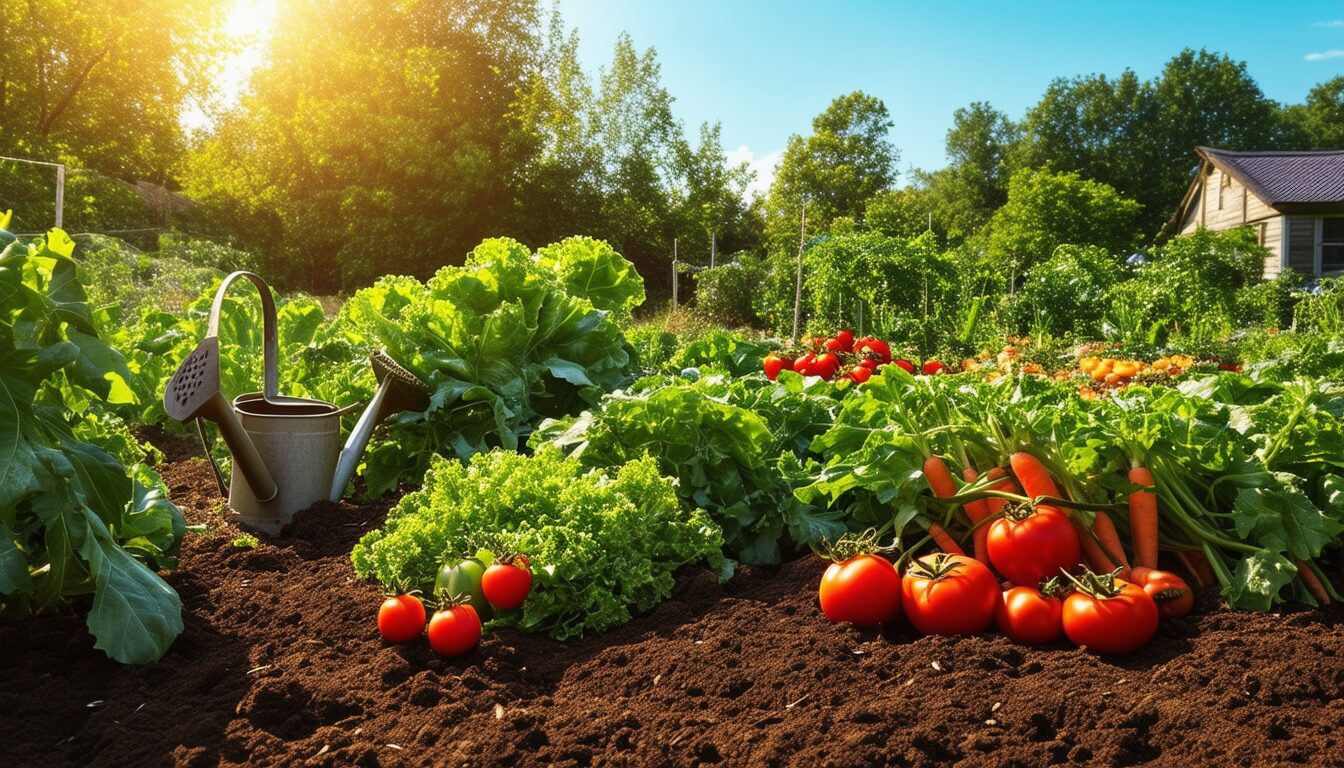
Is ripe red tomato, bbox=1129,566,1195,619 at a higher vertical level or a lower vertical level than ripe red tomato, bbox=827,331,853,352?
lower

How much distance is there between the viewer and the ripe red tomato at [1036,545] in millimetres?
3119

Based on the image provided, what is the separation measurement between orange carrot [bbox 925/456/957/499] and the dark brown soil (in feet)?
1.82

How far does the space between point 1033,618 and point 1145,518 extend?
602 millimetres

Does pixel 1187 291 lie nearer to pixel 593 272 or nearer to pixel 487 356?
pixel 593 272

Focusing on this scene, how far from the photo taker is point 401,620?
10.2 ft

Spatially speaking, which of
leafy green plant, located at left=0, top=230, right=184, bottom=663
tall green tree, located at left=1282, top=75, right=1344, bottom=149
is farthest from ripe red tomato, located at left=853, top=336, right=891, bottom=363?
tall green tree, located at left=1282, top=75, right=1344, bottom=149

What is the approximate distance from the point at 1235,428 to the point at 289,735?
314cm

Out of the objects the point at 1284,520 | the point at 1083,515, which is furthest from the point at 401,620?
the point at 1284,520

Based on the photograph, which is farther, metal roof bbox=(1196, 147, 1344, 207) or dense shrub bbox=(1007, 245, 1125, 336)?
metal roof bbox=(1196, 147, 1344, 207)

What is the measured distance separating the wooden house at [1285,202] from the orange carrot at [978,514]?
29936 mm

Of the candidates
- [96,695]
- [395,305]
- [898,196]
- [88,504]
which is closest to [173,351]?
[395,305]

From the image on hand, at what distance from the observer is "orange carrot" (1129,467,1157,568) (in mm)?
3248

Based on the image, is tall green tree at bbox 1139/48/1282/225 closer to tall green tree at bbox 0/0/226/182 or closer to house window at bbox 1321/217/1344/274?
house window at bbox 1321/217/1344/274

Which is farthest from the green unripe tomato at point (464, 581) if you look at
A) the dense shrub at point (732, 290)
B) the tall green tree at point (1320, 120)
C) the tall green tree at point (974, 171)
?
the tall green tree at point (1320, 120)
